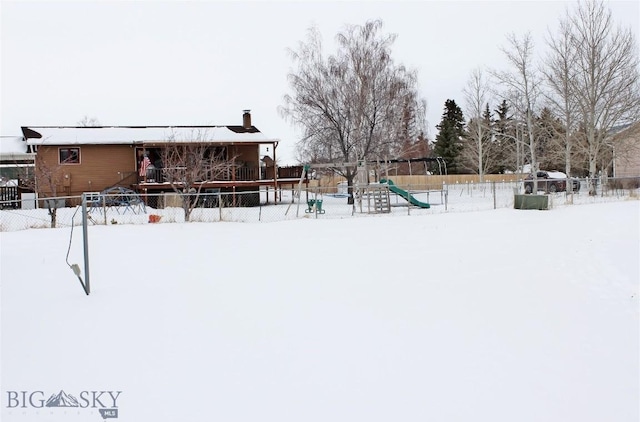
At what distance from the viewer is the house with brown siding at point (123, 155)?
27812 millimetres

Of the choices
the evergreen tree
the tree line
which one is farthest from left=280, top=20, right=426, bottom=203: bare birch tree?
the evergreen tree

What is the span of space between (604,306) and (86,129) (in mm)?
31145

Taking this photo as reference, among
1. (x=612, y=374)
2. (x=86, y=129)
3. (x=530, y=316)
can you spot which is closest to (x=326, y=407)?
(x=612, y=374)

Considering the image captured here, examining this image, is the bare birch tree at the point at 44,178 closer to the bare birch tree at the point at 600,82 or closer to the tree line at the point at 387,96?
the tree line at the point at 387,96

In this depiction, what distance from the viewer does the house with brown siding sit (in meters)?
27.8

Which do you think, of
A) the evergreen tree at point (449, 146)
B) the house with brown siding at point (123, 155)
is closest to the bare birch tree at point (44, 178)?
the house with brown siding at point (123, 155)

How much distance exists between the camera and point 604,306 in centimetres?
680

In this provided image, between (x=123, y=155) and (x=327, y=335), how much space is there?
26.3 meters

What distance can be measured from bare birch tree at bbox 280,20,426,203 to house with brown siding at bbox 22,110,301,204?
10.2 feet

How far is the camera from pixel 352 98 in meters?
29.0

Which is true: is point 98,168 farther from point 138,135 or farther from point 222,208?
point 222,208

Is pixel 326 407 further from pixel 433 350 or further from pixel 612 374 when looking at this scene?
pixel 612 374

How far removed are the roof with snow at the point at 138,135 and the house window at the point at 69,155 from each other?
559 mm

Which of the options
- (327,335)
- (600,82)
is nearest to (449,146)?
(600,82)
